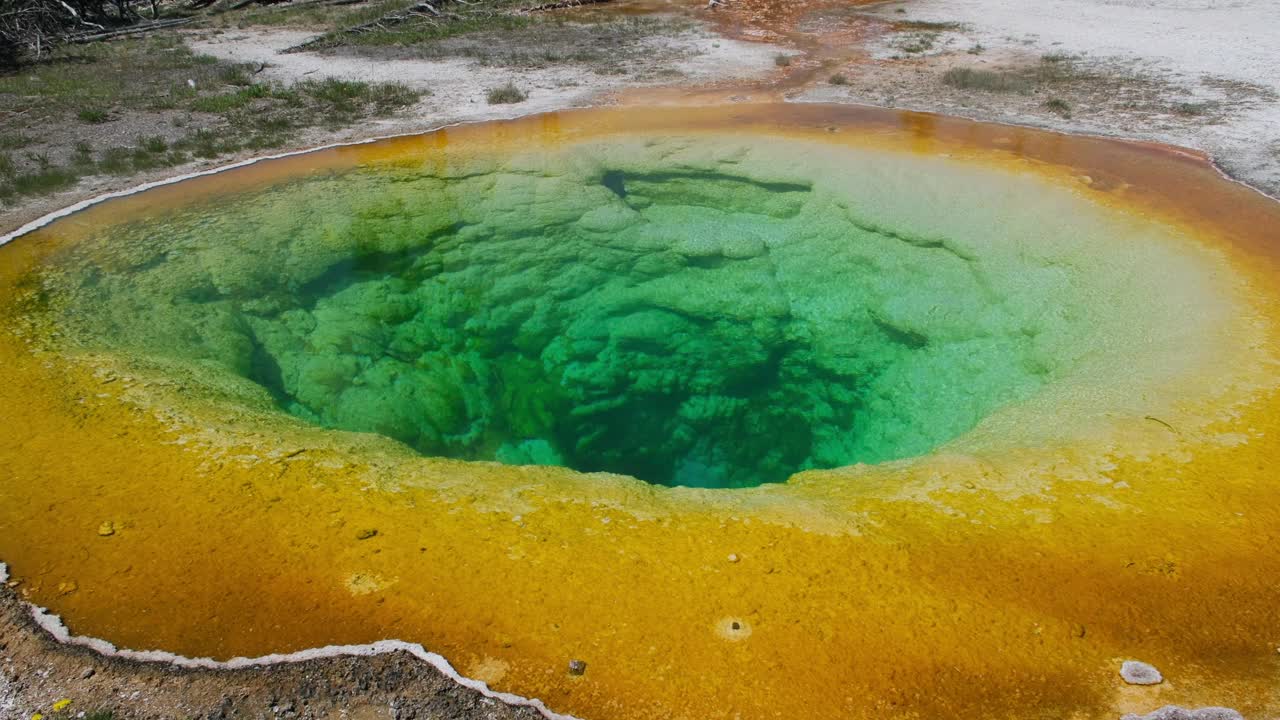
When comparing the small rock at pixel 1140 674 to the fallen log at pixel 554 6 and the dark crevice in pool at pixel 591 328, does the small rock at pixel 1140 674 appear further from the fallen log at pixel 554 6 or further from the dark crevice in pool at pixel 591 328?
the fallen log at pixel 554 6

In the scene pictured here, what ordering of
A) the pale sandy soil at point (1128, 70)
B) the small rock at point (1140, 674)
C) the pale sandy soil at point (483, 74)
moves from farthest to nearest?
the pale sandy soil at point (483, 74), the pale sandy soil at point (1128, 70), the small rock at point (1140, 674)

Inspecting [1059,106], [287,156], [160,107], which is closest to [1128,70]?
[1059,106]

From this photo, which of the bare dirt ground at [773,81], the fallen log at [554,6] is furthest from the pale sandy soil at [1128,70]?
the fallen log at [554,6]

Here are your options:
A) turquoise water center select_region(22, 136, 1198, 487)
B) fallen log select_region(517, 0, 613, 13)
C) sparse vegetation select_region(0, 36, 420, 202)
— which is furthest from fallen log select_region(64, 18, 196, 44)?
turquoise water center select_region(22, 136, 1198, 487)

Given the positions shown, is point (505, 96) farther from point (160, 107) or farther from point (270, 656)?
point (270, 656)

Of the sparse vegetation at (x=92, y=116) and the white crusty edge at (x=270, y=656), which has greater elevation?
the sparse vegetation at (x=92, y=116)

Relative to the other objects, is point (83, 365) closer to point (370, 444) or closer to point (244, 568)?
point (370, 444)
